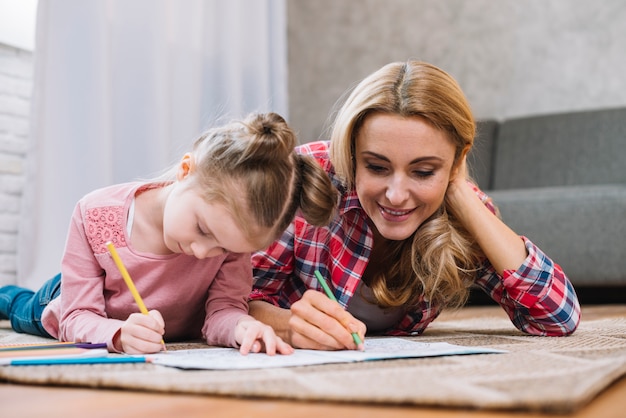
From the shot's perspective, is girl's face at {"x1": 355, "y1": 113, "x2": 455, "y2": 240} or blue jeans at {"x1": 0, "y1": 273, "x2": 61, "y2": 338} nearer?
girl's face at {"x1": 355, "y1": 113, "x2": 455, "y2": 240}

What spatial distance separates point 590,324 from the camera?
5.93ft

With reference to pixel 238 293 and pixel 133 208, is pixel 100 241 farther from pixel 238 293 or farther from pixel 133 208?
pixel 238 293

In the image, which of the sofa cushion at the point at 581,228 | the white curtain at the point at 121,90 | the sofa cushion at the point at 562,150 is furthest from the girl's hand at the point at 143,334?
the sofa cushion at the point at 562,150

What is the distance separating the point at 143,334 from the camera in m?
1.03

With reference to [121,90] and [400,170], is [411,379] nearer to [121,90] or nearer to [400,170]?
[400,170]

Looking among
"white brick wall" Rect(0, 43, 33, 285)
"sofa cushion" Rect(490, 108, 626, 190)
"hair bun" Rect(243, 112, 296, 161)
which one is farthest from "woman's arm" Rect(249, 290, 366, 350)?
"sofa cushion" Rect(490, 108, 626, 190)

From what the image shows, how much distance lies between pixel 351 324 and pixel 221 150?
33cm

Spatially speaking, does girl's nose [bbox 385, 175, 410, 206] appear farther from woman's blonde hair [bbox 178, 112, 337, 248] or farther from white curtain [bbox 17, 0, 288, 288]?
white curtain [bbox 17, 0, 288, 288]

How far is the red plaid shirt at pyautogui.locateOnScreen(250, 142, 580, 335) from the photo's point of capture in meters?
1.35

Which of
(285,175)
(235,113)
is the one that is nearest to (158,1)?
(235,113)

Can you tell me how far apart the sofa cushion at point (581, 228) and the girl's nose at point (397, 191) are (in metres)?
1.62

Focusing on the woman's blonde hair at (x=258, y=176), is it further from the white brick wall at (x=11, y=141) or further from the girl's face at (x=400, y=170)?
the white brick wall at (x=11, y=141)

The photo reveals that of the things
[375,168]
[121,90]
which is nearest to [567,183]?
[121,90]

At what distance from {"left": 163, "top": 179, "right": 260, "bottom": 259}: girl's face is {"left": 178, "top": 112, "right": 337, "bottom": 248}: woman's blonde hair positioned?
0.01 meters
